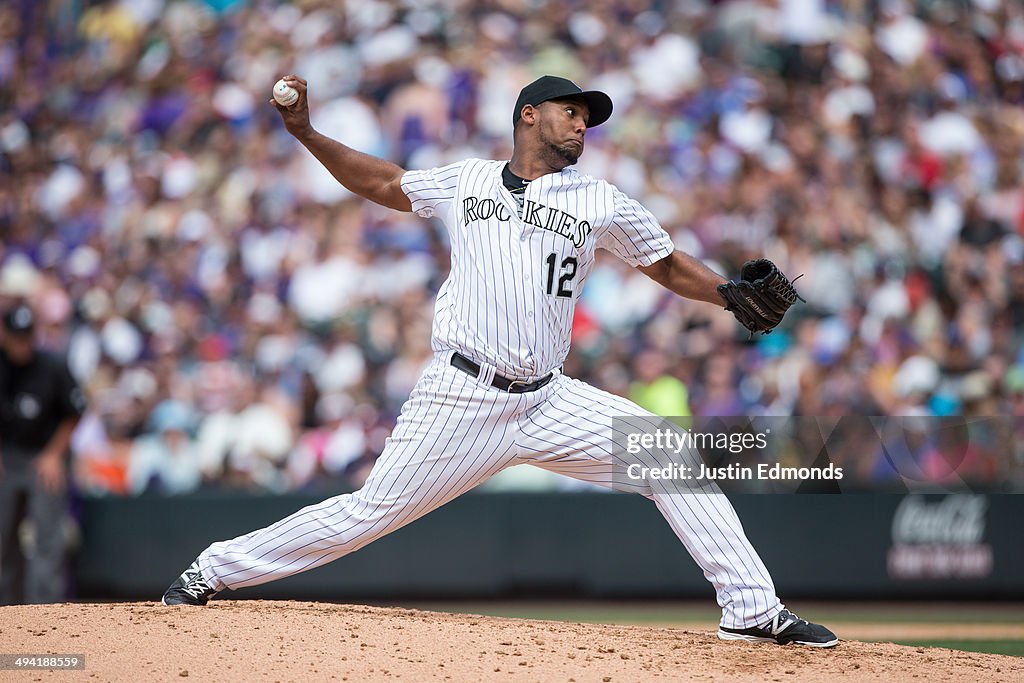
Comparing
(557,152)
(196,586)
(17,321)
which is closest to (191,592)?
(196,586)

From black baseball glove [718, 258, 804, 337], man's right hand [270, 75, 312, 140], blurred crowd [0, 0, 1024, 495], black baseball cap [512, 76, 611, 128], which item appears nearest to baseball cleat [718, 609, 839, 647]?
black baseball glove [718, 258, 804, 337]

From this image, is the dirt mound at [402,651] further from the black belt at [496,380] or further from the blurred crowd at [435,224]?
the blurred crowd at [435,224]

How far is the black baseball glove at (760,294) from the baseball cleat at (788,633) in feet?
3.42

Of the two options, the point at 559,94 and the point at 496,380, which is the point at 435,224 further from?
the point at 496,380

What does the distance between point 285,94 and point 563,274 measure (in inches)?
44.6

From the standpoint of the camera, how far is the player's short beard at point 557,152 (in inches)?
179

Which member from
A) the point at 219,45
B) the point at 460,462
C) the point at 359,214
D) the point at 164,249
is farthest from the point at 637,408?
the point at 219,45

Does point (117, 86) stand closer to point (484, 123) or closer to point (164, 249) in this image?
point (164, 249)

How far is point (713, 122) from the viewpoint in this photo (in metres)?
11.0

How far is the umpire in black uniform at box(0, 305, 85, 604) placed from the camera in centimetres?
741

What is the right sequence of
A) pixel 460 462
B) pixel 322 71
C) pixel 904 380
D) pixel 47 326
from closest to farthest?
pixel 460 462 → pixel 904 380 → pixel 47 326 → pixel 322 71

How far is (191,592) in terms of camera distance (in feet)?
15.2

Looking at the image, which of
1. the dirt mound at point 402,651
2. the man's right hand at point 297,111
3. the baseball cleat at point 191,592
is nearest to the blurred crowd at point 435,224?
the dirt mound at point 402,651

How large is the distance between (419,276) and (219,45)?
3.86 metres
